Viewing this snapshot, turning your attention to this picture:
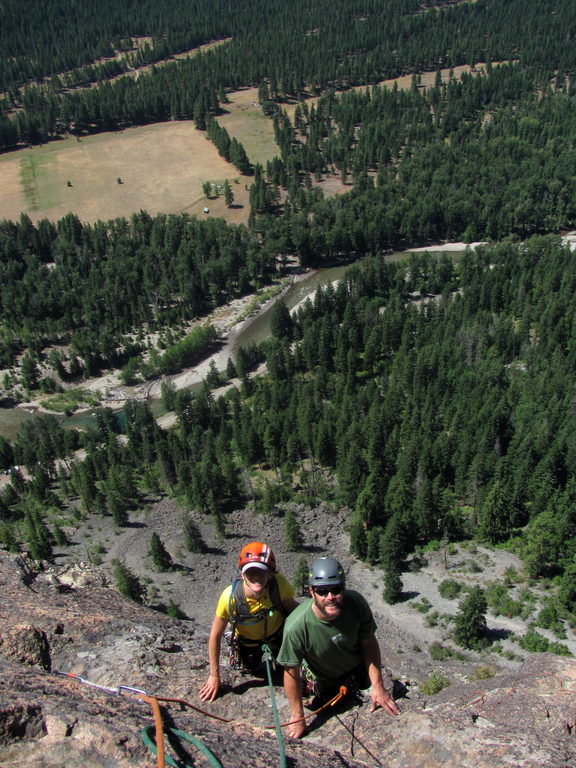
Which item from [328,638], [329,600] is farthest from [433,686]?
[329,600]

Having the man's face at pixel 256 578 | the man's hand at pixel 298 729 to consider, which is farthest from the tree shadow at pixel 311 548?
the man's face at pixel 256 578

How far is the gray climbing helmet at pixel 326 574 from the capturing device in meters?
9.23

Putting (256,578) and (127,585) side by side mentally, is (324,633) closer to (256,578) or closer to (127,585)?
(256,578)

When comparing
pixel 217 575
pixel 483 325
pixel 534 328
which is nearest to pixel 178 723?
pixel 217 575

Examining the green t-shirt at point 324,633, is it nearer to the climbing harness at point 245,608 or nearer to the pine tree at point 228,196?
the climbing harness at point 245,608

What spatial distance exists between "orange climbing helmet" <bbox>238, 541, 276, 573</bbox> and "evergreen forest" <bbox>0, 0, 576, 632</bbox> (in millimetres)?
44834

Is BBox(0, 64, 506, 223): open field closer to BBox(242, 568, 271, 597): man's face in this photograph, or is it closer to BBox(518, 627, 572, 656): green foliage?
BBox(518, 627, 572, 656): green foliage

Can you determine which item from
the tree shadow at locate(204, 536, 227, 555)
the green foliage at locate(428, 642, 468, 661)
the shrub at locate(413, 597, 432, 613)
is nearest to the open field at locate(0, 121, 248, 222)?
the tree shadow at locate(204, 536, 227, 555)

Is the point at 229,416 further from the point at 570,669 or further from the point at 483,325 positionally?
the point at 570,669

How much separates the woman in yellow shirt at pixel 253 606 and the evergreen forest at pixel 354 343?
4351cm

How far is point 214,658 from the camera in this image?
1153 centimetres

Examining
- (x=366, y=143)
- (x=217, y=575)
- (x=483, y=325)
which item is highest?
(x=366, y=143)

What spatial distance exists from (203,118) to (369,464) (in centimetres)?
17093

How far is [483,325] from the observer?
309 ft
